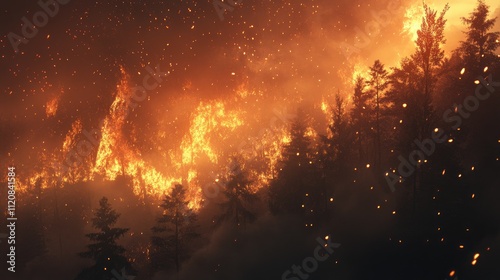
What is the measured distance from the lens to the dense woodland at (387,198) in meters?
29.2

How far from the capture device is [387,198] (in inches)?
1356

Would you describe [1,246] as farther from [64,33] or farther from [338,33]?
[338,33]

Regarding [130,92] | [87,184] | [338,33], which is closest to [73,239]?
[87,184]

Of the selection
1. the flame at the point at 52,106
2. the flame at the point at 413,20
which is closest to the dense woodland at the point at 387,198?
the flame at the point at 413,20

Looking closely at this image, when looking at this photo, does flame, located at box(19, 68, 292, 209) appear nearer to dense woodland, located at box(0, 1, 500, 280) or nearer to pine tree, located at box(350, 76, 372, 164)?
dense woodland, located at box(0, 1, 500, 280)

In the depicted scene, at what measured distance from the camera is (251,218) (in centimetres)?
3838

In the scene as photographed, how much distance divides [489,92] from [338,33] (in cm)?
3097

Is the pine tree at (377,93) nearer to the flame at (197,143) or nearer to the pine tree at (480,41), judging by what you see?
the pine tree at (480,41)

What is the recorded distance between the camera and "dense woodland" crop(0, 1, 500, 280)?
29219 millimetres

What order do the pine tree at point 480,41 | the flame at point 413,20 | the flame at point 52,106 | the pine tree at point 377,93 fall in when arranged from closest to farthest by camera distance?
1. the pine tree at point 480,41
2. the pine tree at point 377,93
3. the flame at point 413,20
4. the flame at point 52,106

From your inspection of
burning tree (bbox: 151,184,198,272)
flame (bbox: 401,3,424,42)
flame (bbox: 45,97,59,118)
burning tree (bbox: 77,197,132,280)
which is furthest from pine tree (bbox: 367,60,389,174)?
flame (bbox: 45,97,59,118)

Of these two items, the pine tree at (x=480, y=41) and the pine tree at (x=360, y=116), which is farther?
the pine tree at (x=360, y=116)

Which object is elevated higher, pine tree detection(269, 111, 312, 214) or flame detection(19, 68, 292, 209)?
flame detection(19, 68, 292, 209)

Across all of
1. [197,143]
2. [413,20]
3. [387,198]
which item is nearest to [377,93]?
[387,198]
